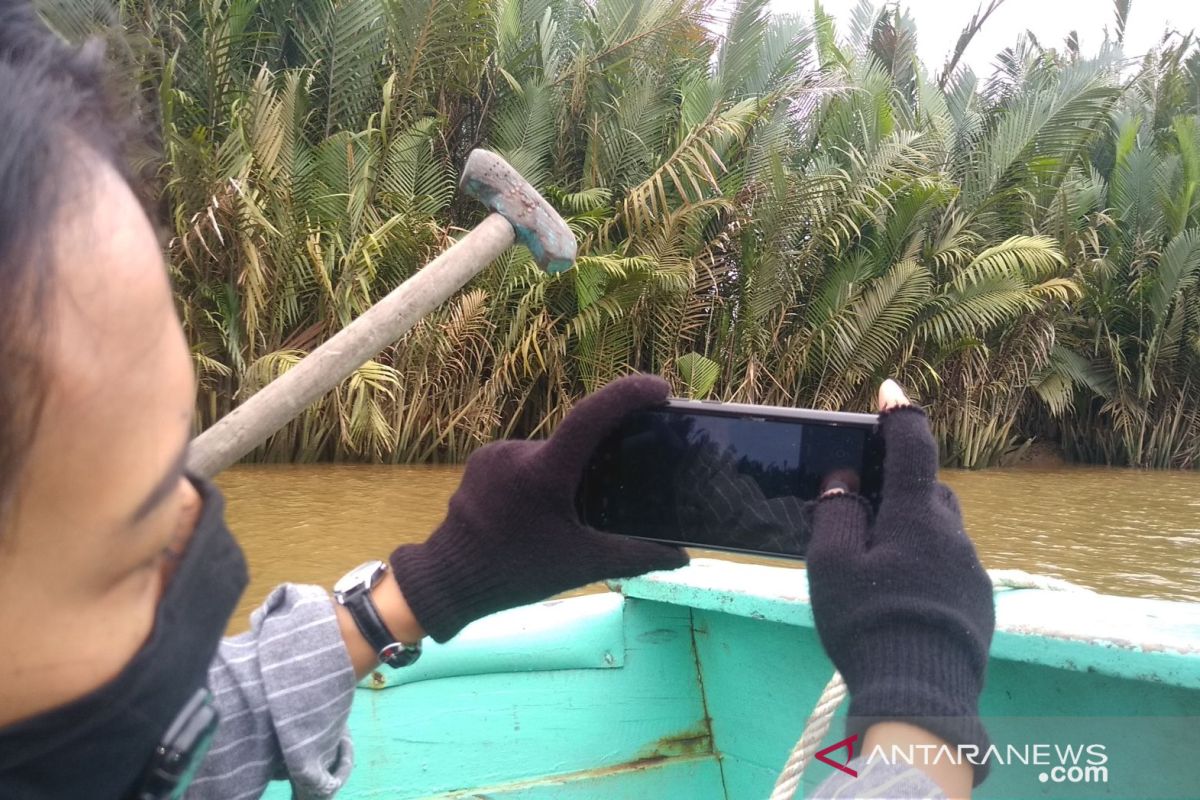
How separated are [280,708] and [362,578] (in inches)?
5.4

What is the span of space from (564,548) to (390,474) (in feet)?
13.3

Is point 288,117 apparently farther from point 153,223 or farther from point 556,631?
point 153,223

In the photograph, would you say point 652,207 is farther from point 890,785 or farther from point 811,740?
point 890,785

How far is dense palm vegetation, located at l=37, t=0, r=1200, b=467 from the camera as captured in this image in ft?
14.9

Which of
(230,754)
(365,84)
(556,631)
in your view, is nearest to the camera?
(230,754)

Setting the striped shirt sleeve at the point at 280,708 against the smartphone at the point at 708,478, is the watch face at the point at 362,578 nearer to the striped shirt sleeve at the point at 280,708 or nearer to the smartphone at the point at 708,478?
the striped shirt sleeve at the point at 280,708

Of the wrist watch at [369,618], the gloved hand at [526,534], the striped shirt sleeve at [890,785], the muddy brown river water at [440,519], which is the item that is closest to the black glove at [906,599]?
the striped shirt sleeve at [890,785]

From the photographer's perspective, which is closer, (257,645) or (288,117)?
(257,645)

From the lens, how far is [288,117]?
15.2ft

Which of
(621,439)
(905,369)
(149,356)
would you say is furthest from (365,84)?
(149,356)

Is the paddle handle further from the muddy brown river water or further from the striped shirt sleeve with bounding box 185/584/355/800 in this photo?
the muddy brown river water

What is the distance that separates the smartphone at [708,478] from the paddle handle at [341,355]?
0.43 meters

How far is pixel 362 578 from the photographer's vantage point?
75 centimetres

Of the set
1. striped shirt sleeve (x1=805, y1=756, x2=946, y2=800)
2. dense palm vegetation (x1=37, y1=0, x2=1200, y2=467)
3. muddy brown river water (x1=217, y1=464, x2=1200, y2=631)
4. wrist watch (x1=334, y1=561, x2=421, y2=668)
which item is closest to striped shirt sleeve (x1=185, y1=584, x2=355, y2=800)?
wrist watch (x1=334, y1=561, x2=421, y2=668)
